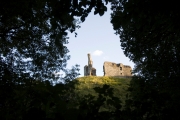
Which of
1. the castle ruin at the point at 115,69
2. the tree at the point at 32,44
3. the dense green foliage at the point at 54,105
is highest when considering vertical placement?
the castle ruin at the point at 115,69

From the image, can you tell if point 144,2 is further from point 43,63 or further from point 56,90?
point 43,63

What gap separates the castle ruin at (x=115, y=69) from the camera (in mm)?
55703

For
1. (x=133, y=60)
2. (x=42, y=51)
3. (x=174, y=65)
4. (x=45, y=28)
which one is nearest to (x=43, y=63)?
(x=42, y=51)

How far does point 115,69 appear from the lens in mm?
57312

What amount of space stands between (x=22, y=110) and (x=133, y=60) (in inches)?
471

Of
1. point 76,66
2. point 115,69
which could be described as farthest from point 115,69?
point 76,66

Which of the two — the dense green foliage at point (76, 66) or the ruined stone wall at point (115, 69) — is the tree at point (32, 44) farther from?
the ruined stone wall at point (115, 69)

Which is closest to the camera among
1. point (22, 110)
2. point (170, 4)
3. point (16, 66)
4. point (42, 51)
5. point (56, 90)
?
point (56, 90)

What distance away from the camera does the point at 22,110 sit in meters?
2.92

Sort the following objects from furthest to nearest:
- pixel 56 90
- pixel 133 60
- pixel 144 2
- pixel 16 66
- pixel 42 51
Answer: pixel 133 60 → pixel 42 51 → pixel 16 66 → pixel 144 2 → pixel 56 90

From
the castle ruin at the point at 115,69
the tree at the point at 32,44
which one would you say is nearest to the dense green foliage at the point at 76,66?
the tree at the point at 32,44

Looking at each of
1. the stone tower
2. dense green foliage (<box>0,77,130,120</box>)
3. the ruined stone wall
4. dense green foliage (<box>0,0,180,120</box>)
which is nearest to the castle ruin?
the ruined stone wall

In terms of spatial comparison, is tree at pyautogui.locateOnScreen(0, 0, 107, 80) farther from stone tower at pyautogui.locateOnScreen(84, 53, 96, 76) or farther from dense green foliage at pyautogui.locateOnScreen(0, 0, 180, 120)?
stone tower at pyautogui.locateOnScreen(84, 53, 96, 76)

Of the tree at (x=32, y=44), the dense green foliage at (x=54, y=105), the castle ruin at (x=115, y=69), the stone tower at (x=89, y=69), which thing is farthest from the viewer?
the stone tower at (x=89, y=69)
